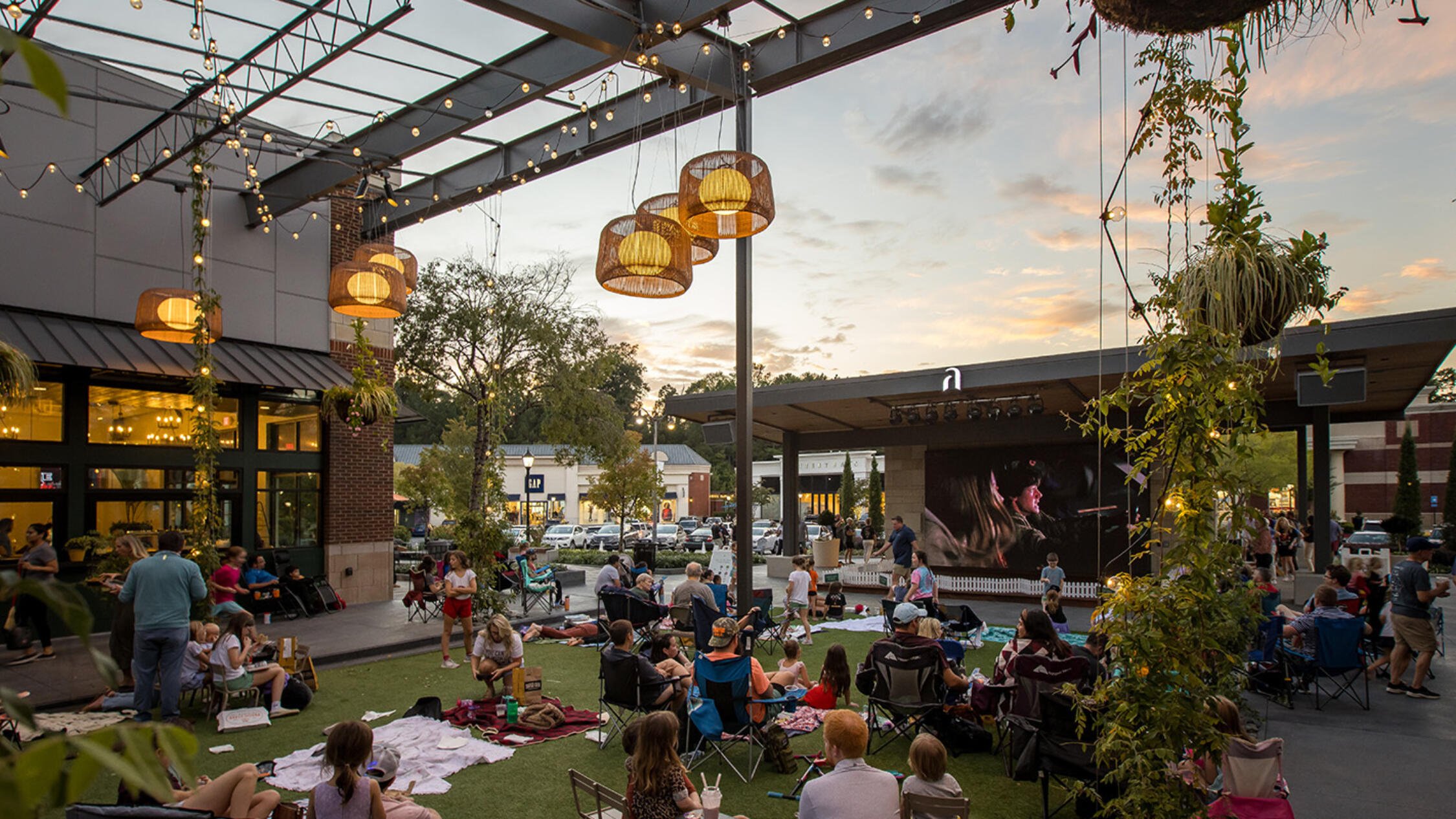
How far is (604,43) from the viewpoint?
29.5ft

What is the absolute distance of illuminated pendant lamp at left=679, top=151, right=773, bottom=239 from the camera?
6.83 meters

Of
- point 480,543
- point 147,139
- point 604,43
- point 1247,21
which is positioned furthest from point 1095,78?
point 147,139

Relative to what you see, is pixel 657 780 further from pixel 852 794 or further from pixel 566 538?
pixel 566 538

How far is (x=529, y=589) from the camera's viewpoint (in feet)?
47.5

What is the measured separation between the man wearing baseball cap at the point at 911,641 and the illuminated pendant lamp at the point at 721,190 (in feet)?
11.6

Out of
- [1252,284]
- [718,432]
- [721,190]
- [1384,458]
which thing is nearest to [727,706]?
[721,190]

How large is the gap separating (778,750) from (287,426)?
39.5 feet

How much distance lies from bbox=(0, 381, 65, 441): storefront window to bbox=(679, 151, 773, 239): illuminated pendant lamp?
32.7ft

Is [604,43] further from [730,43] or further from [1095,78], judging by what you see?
[1095,78]

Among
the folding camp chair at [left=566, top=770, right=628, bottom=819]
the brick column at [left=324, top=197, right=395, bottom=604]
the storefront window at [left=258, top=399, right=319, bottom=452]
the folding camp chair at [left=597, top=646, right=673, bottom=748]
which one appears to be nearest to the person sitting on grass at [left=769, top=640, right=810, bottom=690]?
the folding camp chair at [left=597, top=646, right=673, bottom=748]

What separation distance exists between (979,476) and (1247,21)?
1758 cm

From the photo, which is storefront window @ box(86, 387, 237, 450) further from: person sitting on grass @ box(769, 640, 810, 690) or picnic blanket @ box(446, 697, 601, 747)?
person sitting on grass @ box(769, 640, 810, 690)

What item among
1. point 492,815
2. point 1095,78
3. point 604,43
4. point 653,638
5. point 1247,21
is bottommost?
point 492,815

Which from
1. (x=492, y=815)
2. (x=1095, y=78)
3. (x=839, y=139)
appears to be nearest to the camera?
(x=492, y=815)
